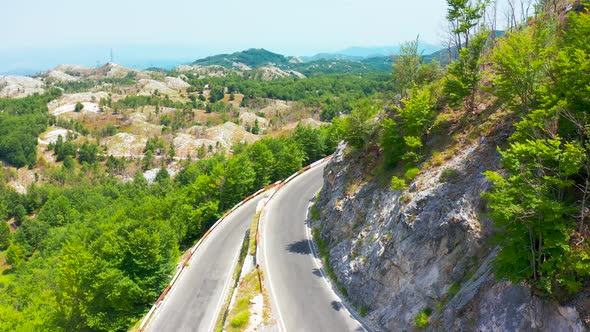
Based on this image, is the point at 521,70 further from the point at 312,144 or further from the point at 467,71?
the point at 312,144

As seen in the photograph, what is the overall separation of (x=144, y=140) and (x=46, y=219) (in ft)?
288

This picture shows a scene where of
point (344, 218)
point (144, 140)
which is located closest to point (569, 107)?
point (344, 218)

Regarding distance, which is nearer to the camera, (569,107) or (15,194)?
(569,107)

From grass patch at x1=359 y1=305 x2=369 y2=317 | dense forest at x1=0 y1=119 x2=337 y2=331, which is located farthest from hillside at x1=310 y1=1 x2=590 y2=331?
→ dense forest at x1=0 y1=119 x2=337 y2=331

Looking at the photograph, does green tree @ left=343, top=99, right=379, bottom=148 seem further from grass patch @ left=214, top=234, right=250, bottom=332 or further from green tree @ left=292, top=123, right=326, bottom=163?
green tree @ left=292, top=123, right=326, bottom=163

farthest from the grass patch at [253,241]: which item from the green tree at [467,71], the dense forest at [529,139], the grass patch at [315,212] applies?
the green tree at [467,71]

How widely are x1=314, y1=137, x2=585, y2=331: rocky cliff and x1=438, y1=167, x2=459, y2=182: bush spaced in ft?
0.23

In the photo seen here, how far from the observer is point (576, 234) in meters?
15.9

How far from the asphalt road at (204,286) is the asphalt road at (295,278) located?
6285mm

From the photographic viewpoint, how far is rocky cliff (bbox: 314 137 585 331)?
17672 mm

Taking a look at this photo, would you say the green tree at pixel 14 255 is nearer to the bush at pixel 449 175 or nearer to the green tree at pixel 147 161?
the green tree at pixel 147 161

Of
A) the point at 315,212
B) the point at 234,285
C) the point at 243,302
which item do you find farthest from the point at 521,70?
the point at 234,285

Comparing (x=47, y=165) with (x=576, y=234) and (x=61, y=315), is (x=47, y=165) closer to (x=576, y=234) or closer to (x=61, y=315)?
(x=61, y=315)

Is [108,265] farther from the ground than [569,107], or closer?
closer
